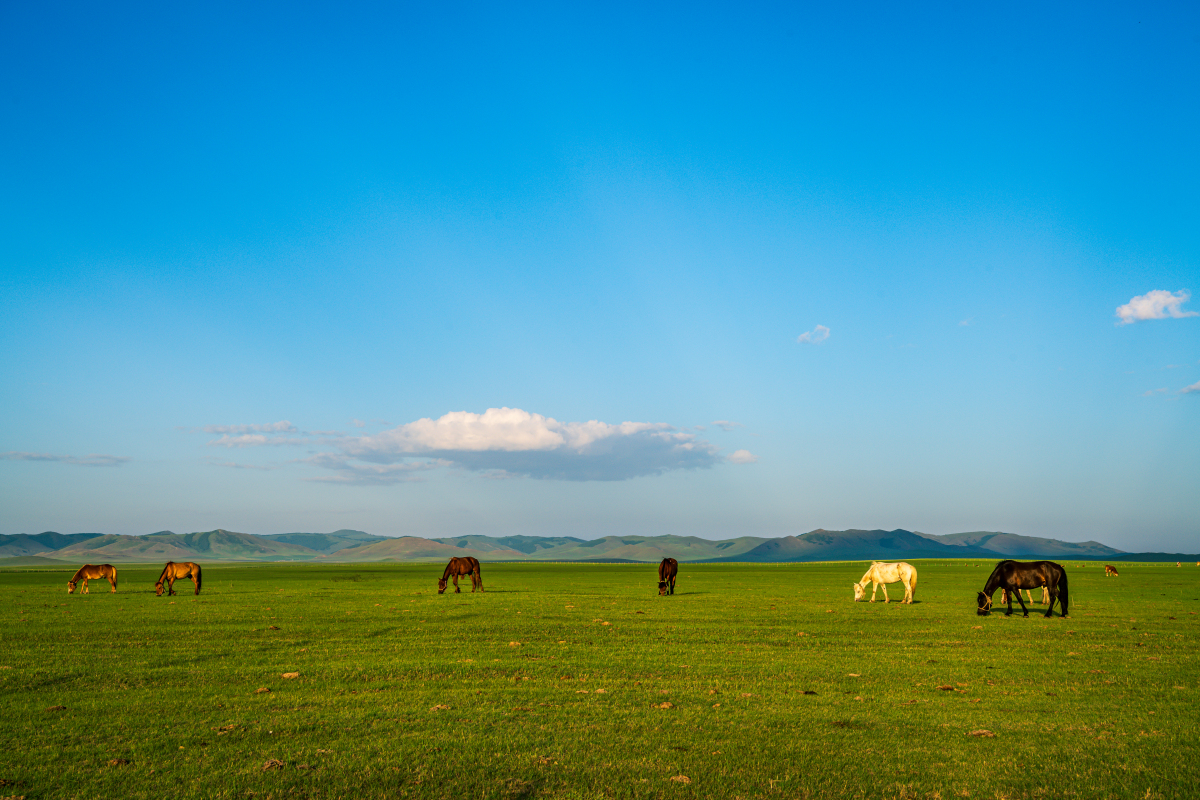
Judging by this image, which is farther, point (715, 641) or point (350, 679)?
point (715, 641)

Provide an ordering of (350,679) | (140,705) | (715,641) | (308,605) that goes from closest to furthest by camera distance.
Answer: (140,705), (350,679), (715,641), (308,605)

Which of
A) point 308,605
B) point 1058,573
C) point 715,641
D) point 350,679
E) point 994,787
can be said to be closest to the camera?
point 994,787

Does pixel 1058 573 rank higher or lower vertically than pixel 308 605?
higher

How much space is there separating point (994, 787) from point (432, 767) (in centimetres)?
663

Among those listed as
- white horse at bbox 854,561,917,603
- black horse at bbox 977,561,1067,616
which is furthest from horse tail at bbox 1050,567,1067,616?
white horse at bbox 854,561,917,603

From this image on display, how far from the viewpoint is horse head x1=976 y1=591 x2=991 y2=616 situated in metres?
27.1

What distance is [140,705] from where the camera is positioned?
1120 centimetres

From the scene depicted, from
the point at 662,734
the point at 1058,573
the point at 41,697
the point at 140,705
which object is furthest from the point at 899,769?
the point at 1058,573

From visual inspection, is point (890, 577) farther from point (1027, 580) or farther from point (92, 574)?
point (92, 574)

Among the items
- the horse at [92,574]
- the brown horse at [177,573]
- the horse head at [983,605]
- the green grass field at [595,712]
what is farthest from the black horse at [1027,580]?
the horse at [92,574]

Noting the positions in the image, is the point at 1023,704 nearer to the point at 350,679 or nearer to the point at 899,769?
the point at 899,769

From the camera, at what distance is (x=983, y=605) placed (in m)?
27.5

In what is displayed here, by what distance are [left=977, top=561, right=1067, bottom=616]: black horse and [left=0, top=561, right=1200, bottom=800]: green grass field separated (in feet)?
18.7

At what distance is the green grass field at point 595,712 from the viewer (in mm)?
7848
